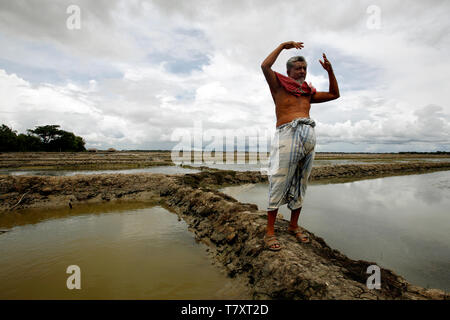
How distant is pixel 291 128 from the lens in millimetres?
2492

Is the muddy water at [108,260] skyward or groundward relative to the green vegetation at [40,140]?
groundward

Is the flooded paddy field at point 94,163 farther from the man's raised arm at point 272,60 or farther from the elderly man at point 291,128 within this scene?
the man's raised arm at point 272,60

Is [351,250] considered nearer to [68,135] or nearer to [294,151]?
[294,151]

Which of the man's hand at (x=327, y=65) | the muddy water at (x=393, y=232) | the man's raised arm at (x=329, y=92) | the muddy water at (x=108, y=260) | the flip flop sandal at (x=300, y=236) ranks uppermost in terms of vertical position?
the man's hand at (x=327, y=65)

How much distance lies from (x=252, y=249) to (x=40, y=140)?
65.2m

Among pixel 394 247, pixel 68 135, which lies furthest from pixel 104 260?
pixel 68 135

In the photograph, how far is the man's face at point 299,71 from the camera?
8.52 feet

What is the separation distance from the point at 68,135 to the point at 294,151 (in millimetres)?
66090

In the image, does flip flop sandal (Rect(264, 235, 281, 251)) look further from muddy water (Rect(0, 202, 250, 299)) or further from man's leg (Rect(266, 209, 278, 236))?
muddy water (Rect(0, 202, 250, 299))

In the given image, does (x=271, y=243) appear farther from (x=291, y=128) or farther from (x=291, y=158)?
(x=291, y=128)

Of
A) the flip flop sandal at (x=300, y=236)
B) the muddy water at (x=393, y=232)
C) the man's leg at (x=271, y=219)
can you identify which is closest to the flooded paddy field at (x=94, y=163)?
the muddy water at (x=393, y=232)

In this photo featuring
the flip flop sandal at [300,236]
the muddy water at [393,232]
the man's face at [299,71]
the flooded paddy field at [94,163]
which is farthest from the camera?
the flooded paddy field at [94,163]

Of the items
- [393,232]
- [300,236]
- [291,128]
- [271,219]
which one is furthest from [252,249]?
[393,232]
